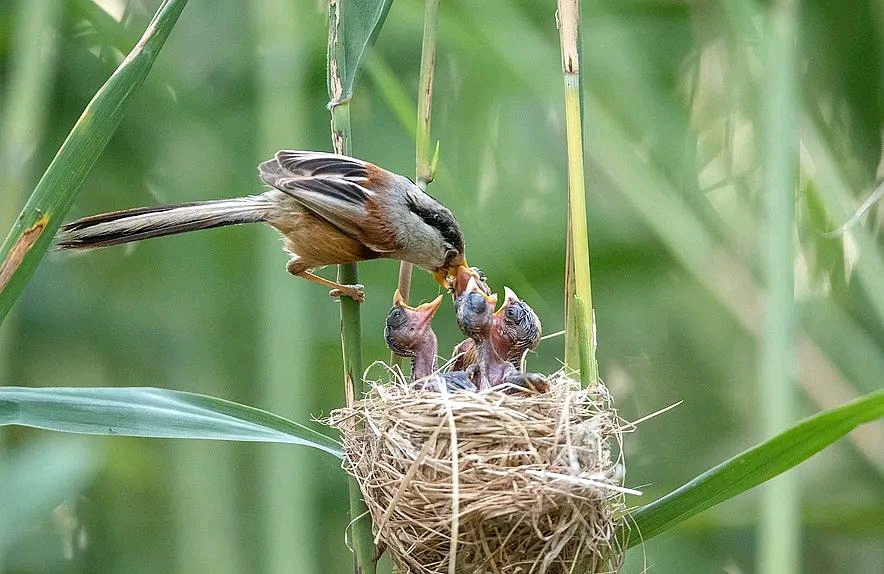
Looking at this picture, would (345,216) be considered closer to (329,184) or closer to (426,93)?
(329,184)

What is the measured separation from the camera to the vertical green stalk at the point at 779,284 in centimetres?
166

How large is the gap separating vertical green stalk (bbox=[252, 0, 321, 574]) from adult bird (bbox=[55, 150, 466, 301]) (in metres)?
0.08

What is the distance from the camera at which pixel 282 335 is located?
6.76 ft

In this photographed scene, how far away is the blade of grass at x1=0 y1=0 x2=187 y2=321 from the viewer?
144 cm

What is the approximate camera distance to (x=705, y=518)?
300cm

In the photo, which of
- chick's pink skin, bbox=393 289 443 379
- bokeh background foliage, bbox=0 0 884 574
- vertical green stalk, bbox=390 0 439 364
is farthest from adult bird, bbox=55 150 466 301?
vertical green stalk, bbox=390 0 439 364

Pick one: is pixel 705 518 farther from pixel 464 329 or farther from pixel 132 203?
pixel 132 203

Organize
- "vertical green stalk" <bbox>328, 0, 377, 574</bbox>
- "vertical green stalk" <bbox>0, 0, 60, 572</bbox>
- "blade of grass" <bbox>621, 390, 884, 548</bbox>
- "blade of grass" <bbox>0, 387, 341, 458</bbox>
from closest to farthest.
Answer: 1. "blade of grass" <bbox>621, 390, 884, 548</bbox>
2. "blade of grass" <bbox>0, 387, 341, 458</bbox>
3. "vertical green stalk" <bbox>328, 0, 377, 574</bbox>
4. "vertical green stalk" <bbox>0, 0, 60, 572</bbox>

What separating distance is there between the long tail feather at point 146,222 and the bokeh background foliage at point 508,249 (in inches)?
6.3

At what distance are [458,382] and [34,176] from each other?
1665 millimetres

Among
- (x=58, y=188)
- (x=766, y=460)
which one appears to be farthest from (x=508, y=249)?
(x=58, y=188)

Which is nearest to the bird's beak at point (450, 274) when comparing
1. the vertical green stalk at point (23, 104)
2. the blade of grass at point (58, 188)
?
the vertical green stalk at point (23, 104)

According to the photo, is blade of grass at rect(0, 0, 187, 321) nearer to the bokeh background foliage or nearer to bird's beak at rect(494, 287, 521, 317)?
the bokeh background foliage

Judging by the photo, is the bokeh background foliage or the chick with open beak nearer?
the chick with open beak
